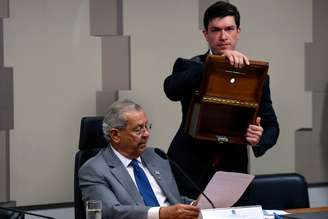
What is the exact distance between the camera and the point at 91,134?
320cm

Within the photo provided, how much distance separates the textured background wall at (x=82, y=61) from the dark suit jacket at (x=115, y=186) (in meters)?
0.96

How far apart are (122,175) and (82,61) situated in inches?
47.5

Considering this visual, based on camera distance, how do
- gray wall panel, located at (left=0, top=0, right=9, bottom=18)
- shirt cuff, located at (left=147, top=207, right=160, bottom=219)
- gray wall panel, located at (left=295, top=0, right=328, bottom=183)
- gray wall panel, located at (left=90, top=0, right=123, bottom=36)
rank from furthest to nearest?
gray wall panel, located at (left=295, top=0, right=328, bottom=183) → gray wall panel, located at (left=90, top=0, right=123, bottom=36) → gray wall panel, located at (left=0, top=0, right=9, bottom=18) → shirt cuff, located at (left=147, top=207, right=160, bottom=219)

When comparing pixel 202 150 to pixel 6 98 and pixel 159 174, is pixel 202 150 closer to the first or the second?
pixel 159 174

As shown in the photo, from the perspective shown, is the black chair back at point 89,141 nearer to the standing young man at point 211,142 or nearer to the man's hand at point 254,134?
the standing young man at point 211,142

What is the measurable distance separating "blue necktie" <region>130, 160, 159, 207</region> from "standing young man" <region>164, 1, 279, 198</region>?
220mm

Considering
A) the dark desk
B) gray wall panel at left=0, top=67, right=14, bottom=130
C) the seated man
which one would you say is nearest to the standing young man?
the seated man

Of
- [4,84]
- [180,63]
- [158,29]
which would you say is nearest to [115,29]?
[158,29]

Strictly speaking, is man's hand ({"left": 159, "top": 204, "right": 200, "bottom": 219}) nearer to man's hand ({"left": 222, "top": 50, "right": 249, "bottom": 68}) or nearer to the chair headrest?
man's hand ({"left": 222, "top": 50, "right": 249, "bottom": 68})

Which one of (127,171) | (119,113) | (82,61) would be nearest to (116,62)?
(82,61)

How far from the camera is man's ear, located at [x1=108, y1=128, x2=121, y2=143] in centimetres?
288

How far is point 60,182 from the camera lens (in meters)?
3.88

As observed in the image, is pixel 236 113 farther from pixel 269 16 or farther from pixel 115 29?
pixel 269 16

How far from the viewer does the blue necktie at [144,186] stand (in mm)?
2848
